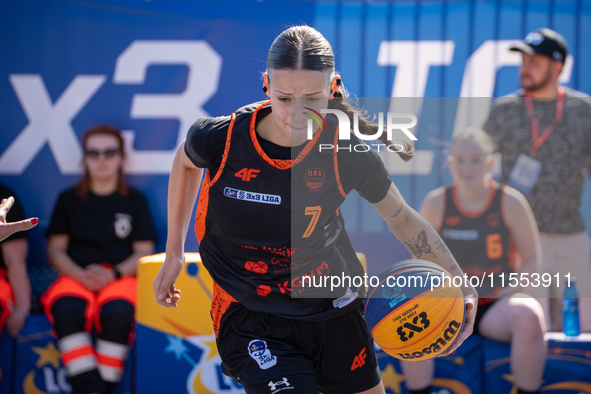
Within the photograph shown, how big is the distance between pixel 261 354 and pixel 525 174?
3.45m

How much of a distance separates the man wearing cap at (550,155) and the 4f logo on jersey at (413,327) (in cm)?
280

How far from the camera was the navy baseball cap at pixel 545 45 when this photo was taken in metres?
4.57

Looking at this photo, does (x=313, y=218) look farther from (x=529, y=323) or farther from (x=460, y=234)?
(x=460, y=234)

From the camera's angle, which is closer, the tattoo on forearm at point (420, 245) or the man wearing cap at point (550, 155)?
the tattoo on forearm at point (420, 245)

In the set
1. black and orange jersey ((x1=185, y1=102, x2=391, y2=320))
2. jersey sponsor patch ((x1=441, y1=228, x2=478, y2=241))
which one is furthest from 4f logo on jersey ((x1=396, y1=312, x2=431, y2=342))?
jersey sponsor patch ((x1=441, y1=228, x2=478, y2=241))

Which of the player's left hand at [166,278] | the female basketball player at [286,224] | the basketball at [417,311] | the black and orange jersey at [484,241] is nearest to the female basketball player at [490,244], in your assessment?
the black and orange jersey at [484,241]

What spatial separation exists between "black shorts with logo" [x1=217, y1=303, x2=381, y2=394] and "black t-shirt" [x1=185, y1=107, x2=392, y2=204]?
23.2 inches

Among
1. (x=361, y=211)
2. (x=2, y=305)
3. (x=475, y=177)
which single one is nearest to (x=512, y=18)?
(x=475, y=177)

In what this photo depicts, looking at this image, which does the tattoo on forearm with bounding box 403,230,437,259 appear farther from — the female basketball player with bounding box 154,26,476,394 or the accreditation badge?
the accreditation badge

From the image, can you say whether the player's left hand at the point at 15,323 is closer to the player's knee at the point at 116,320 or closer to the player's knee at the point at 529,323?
the player's knee at the point at 116,320

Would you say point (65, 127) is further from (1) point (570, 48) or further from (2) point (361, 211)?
(1) point (570, 48)

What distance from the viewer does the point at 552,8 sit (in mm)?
4805

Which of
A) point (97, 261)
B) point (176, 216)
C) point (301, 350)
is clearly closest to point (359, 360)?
point (301, 350)

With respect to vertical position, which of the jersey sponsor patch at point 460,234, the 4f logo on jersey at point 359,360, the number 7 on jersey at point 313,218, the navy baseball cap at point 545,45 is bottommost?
the 4f logo on jersey at point 359,360
